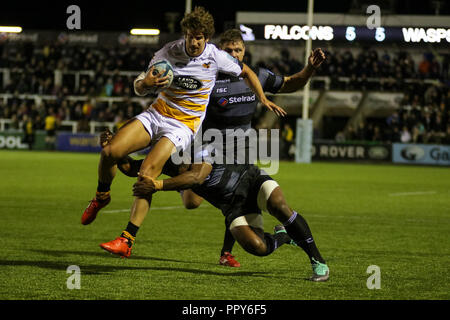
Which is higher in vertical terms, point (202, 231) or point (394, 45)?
point (394, 45)

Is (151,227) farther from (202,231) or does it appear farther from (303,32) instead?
(303,32)

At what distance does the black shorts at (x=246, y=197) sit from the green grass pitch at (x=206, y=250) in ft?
1.96

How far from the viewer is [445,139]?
110 ft

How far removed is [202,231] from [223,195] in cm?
385

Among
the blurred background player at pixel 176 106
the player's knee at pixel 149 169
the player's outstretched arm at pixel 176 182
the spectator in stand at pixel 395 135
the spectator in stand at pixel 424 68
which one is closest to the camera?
the player's outstretched arm at pixel 176 182

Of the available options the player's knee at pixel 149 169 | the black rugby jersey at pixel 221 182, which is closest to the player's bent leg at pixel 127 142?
the player's knee at pixel 149 169

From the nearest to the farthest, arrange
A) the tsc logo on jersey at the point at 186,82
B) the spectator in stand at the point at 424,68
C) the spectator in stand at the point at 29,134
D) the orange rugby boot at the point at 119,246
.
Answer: the orange rugby boot at the point at 119,246
the tsc logo on jersey at the point at 186,82
the spectator in stand at the point at 424,68
the spectator in stand at the point at 29,134

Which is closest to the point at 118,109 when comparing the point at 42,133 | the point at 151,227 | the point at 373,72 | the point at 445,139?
the point at 42,133

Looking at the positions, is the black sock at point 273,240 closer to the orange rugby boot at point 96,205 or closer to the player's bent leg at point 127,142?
the player's bent leg at point 127,142

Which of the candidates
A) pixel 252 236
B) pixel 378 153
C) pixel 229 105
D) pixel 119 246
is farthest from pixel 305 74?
pixel 378 153

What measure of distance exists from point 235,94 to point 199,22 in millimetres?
1094

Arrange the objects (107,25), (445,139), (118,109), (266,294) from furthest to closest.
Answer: (107,25), (118,109), (445,139), (266,294)

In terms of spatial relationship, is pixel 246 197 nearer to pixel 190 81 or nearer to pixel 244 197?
pixel 244 197

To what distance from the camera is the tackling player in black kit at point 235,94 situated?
8219 millimetres
